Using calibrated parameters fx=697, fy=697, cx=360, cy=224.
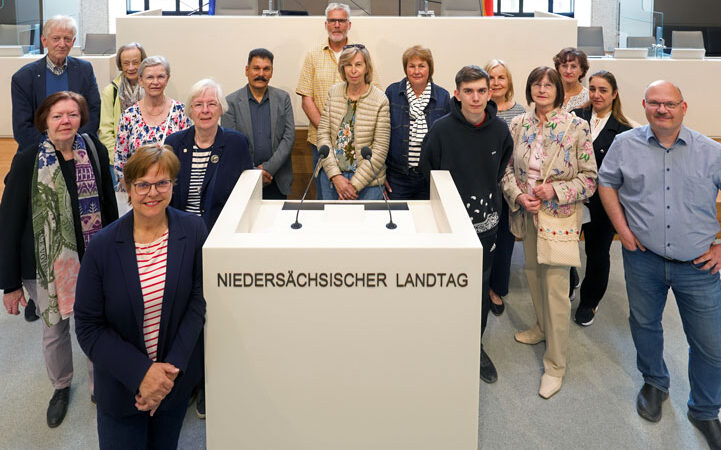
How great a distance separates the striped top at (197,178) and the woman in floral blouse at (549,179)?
149 cm

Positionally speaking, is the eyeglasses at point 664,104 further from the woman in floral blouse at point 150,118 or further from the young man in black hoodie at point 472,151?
the woman in floral blouse at point 150,118

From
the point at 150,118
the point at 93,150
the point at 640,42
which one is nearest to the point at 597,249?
the point at 150,118

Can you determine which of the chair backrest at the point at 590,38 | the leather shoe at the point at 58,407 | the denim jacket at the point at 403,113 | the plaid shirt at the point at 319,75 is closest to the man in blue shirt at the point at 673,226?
the denim jacket at the point at 403,113

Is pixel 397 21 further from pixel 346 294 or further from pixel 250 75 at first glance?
pixel 346 294

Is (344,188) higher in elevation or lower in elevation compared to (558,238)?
higher

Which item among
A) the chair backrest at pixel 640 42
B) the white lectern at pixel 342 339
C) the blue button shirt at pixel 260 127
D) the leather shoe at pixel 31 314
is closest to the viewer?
the white lectern at pixel 342 339

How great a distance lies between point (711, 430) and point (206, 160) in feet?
8.14

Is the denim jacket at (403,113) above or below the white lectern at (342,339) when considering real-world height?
above

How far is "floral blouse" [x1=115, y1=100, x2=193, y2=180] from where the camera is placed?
11.4 ft

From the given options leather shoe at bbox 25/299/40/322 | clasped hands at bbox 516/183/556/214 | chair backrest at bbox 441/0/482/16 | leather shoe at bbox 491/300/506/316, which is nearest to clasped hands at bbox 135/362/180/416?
clasped hands at bbox 516/183/556/214

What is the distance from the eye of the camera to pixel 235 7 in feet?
24.6

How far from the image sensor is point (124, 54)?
414cm

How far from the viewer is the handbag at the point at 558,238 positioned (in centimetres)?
333

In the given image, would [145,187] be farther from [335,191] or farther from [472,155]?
[335,191]
